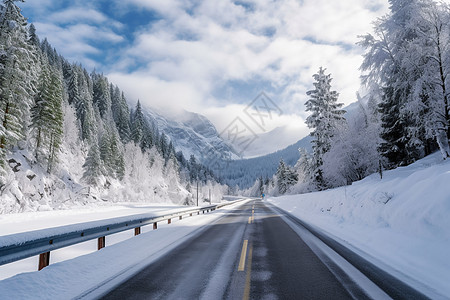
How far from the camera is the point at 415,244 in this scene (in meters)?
6.15

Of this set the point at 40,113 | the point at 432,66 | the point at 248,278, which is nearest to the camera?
the point at 248,278

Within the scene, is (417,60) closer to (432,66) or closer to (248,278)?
(432,66)

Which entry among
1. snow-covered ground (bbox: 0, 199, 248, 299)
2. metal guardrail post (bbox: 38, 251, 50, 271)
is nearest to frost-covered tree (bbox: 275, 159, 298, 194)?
snow-covered ground (bbox: 0, 199, 248, 299)

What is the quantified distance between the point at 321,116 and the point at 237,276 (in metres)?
29.8

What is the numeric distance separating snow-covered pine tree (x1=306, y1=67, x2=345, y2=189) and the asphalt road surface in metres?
25.3

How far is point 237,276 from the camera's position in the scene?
5.27 metres

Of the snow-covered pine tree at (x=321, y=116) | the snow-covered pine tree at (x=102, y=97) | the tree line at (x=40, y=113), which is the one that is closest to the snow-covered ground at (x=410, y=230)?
the snow-covered pine tree at (x=321, y=116)

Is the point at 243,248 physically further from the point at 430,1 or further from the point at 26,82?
the point at 26,82

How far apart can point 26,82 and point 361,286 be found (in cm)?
3405

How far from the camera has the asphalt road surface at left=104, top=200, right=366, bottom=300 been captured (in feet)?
14.4

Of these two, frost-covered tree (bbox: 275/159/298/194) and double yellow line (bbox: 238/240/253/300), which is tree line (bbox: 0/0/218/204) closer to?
double yellow line (bbox: 238/240/253/300)

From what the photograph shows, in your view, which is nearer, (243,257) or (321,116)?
(243,257)

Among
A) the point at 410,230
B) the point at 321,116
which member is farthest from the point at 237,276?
the point at 321,116

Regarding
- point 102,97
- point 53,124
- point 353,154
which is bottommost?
point 353,154
